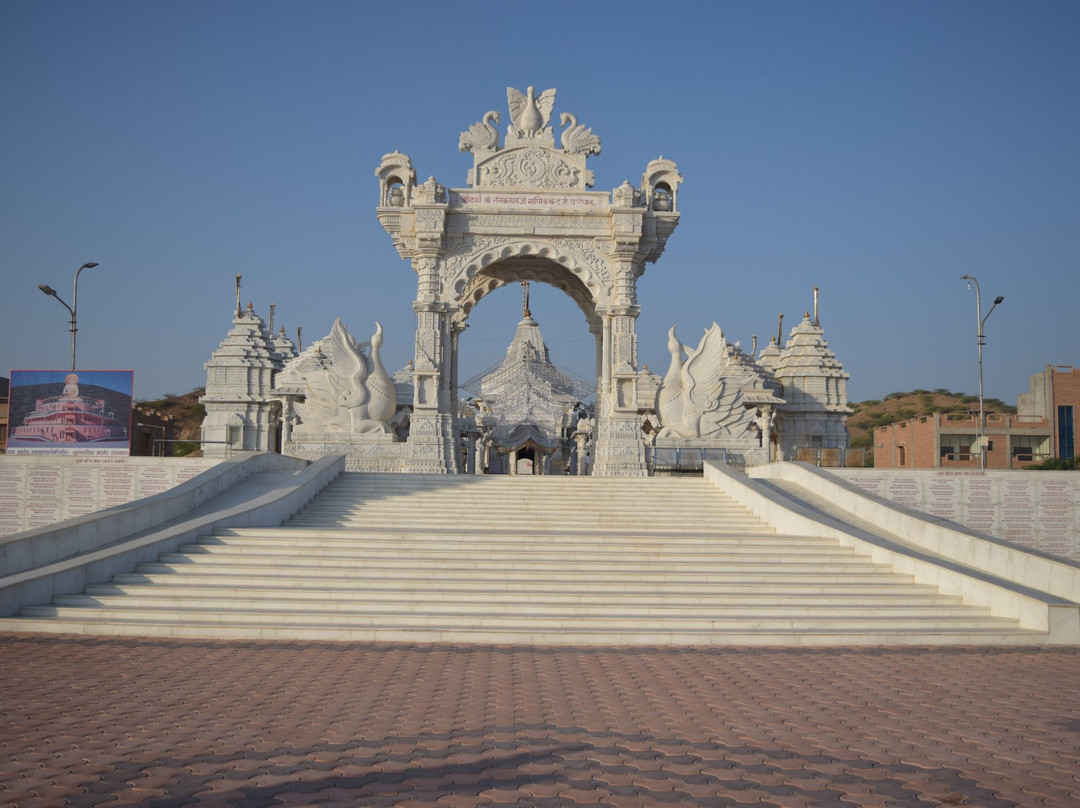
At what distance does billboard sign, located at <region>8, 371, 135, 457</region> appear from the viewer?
2050 centimetres

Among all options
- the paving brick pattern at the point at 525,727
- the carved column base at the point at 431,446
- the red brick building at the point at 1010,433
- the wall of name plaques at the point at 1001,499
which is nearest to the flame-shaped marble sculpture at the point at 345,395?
the carved column base at the point at 431,446

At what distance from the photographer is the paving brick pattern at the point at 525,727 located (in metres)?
5.64

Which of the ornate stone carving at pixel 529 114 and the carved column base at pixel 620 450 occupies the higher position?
the ornate stone carving at pixel 529 114

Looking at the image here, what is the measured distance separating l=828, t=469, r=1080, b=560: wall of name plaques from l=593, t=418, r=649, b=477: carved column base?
5.81 m

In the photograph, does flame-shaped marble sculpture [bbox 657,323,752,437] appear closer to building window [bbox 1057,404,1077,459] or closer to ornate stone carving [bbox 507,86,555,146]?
ornate stone carving [bbox 507,86,555,146]

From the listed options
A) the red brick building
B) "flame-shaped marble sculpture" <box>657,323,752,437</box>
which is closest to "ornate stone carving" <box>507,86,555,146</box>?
"flame-shaped marble sculpture" <box>657,323,752,437</box>

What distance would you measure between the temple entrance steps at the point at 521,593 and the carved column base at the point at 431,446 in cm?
723

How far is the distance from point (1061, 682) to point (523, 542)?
7.27 m

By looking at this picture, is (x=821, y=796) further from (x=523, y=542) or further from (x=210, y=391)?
(x=210, y=391)

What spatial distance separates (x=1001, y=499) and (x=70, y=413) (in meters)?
18.6

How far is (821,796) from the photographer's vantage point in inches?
220

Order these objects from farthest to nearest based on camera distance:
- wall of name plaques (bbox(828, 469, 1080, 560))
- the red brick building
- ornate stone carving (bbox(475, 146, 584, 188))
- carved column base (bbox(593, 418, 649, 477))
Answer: the red brick building → ornate stone carving (bbox(475, 146, 584, 188)) → carved column base (bbox(593, 418, 649, 477)) → wall of name plaques (bbox(828, 469, 1080, 560))

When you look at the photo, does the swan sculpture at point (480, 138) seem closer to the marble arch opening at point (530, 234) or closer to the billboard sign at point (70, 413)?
the marble arch opening at point (530, 234)

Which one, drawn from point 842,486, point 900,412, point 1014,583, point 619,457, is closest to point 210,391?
point 619,457
